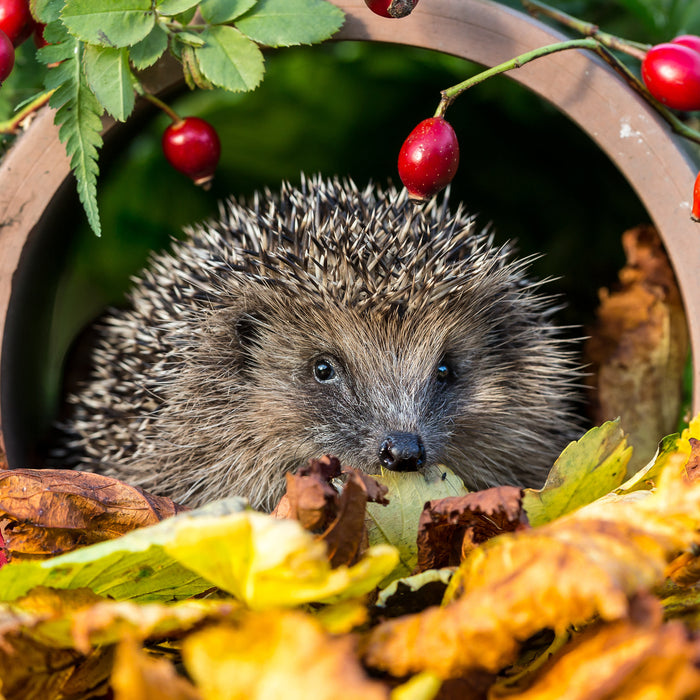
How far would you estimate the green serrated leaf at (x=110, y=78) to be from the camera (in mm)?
1364

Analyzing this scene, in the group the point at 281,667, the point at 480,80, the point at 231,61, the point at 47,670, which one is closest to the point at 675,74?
the point at 480,80

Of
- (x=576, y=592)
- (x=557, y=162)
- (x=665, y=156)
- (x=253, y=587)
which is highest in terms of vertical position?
(x=557, y=162)

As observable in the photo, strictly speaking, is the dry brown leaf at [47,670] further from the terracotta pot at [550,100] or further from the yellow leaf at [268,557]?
the terracotta pot at [550,100]

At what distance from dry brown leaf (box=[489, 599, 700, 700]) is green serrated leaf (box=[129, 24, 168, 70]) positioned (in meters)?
1.18

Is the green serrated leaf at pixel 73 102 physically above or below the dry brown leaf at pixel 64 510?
above

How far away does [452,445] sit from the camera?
5.96 feet

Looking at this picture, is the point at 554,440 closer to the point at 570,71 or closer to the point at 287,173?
the point at 570,71

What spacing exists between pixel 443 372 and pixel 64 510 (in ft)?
3.03

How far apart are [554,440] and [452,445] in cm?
32

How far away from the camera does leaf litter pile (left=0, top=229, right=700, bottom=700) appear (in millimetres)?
645

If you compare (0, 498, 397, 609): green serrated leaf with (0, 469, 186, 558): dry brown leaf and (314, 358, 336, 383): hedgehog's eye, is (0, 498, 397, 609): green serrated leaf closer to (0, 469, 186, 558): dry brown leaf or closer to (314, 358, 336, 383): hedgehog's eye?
(0, 469, 186, 558): dry brown leaf

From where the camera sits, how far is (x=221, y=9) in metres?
1.41

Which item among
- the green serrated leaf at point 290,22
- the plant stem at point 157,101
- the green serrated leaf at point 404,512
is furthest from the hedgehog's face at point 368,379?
the green serrated leaf at point 290,22

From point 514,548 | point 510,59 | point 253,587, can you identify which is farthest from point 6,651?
point 510,59
